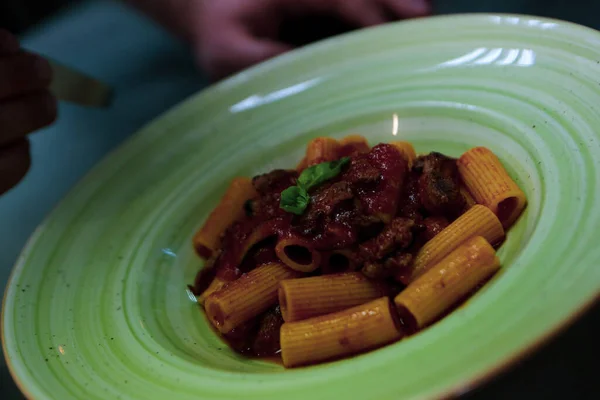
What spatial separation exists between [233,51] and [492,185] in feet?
5.90

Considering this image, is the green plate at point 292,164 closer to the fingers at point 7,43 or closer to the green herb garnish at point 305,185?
the green herb garnish at point 305,185

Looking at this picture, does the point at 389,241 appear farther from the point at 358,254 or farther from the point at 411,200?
the point at 411,200

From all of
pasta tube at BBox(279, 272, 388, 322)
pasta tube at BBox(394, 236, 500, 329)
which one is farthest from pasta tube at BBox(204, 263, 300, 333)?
pasta tube at BBox(394, 236, 500, 329)

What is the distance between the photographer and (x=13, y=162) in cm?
222

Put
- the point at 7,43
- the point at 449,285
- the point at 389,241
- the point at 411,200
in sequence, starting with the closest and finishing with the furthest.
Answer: the point at 449,285
the point at 389,241
the point at 411,200
the point at 7,43

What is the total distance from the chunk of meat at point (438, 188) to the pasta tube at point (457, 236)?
98 mm

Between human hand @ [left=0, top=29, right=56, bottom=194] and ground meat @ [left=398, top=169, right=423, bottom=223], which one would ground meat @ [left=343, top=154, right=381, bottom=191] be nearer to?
ground meat @ [left=398, top=169, right=423, bottom=223]

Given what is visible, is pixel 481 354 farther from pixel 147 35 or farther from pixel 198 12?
pixel 147 35

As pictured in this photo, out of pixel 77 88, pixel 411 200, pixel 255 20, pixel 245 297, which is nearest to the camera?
pixel 245 297

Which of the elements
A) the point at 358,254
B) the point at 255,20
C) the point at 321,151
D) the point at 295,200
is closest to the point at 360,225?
the point at 358,254

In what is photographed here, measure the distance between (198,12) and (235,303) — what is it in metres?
2.19

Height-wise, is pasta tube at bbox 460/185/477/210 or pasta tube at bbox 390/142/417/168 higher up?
pasta tube at bbox 460/185/477/210

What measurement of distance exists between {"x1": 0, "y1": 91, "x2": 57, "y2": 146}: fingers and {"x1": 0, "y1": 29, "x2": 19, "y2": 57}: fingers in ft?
0.59

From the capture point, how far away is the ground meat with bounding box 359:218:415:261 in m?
1.57
